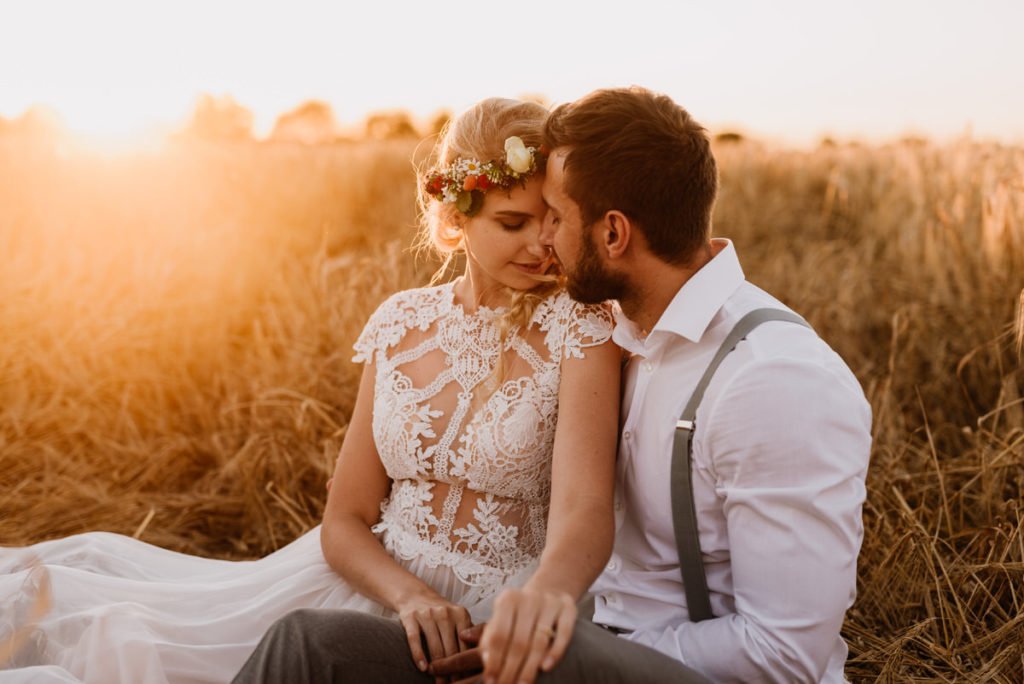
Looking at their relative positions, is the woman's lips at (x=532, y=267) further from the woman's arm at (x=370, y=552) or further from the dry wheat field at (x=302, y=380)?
the dry wheat field at (x=302, y=380)

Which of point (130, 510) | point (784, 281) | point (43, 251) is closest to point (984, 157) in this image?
point (784, 281)

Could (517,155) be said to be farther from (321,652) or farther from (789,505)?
(321,652)

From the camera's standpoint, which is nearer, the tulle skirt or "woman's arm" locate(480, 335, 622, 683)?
"woman's arm" locate(480, 335, 622, 683)

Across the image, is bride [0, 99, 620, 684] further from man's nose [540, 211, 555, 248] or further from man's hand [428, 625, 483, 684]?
man's hand [428, 625, 483, 684]

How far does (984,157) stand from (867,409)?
453 centimetres

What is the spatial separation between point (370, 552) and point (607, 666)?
3.31ft

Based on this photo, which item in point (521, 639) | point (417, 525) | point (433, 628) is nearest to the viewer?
point (521, 639)

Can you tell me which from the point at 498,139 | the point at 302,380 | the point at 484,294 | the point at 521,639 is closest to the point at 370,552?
the point at 484,294

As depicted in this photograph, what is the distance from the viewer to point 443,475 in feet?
8.43

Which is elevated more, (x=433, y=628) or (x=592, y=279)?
(x=592, y=279)

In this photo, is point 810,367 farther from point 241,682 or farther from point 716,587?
point 241,682

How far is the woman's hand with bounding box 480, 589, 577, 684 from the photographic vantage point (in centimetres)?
168

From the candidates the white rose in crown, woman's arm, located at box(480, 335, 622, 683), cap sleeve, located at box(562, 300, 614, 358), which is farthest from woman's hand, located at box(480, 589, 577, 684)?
Result: the white rose in crown

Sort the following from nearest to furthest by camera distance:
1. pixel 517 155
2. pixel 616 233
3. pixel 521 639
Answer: pixel 521 639 → pixel 616 233 → pixel 517 155
